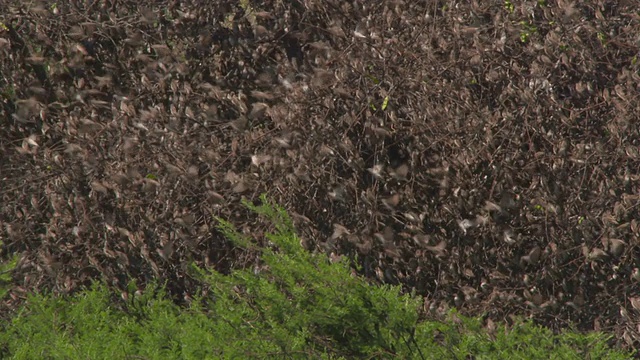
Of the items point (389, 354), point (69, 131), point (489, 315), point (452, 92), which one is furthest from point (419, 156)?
point (69, 131)

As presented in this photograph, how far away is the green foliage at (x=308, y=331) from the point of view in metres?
3.93

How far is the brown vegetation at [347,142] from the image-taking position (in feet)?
14.9

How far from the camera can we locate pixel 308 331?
406cm

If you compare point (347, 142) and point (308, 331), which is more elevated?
point (347, 142)

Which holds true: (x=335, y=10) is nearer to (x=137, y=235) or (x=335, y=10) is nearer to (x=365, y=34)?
(x=365, y=34)

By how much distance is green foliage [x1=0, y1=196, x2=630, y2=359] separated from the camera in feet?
12.9

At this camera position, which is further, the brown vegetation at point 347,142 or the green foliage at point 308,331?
the brown vegetation at point 347,142

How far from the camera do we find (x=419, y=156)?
477 centimetres

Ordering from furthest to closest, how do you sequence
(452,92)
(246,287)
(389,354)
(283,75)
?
(283,75)
(452,92)
(246,287)
(389,354)

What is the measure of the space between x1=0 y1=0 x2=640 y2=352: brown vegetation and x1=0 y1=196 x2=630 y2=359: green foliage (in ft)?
1.46

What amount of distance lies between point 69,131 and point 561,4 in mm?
2283

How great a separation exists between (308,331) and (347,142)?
0.95 metres

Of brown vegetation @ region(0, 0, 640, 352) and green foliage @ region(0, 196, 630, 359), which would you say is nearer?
green foliage @ region(0, 196, 630, 359)

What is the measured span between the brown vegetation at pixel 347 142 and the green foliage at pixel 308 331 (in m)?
0.45
